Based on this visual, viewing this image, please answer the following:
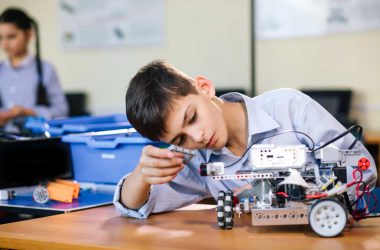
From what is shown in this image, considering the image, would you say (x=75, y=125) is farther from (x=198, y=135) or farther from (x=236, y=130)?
(x=198, y=135)

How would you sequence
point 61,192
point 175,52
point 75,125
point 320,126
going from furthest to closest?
1. point 175,52
2. point 75,125
3. point 61,192
4. point 320,126

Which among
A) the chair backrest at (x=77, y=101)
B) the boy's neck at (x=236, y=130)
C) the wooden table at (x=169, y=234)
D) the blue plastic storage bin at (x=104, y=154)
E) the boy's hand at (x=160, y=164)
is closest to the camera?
the wooden table at (x=169, y=234)

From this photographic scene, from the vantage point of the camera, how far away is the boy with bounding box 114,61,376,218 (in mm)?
1441

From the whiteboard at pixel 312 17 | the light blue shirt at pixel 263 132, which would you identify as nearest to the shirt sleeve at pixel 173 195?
the light blue shirt at pixel 263 132

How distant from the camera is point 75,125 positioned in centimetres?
228

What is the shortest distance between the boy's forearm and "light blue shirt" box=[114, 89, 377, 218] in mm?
16

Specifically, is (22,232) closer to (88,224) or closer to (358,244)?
(88,224)

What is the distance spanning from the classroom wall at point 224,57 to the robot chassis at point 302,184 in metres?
3.15

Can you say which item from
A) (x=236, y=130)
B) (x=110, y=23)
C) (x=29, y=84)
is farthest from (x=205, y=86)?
(x=110, y=23)

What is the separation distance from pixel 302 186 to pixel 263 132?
343 millimetres

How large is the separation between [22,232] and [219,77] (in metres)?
3.59

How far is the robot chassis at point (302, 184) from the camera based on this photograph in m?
1.24

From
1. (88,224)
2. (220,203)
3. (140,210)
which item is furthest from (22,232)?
(220,203)

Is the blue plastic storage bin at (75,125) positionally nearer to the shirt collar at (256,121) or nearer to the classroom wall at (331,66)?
the shirt collar at (256,121)
